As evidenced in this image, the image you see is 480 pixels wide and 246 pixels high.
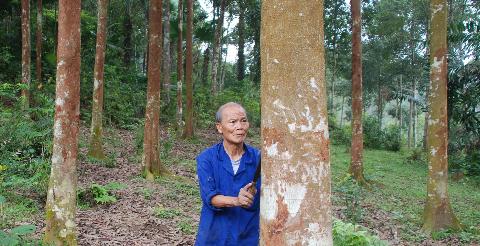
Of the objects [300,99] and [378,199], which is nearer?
[300,99]

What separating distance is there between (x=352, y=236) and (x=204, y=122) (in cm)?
1647

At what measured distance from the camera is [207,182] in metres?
2.61

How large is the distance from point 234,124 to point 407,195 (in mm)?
10310

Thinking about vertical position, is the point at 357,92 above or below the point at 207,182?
above

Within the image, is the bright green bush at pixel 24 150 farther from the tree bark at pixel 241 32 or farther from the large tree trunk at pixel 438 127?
the tree bark at pixel 241 32

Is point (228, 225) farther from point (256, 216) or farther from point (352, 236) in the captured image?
point (352, 236)

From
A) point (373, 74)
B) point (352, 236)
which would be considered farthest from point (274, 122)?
point (373, 74)

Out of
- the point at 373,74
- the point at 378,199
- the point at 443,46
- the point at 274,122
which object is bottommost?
the point at 378,199

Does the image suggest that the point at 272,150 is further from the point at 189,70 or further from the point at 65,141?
the point at 189,70

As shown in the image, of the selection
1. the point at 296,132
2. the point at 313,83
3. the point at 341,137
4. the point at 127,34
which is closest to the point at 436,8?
the point at 313,83

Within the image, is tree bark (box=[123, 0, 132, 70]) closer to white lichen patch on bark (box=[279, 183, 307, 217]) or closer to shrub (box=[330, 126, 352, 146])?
shrub (box=[330, 126, 352, 146])

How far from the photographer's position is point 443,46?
773cm

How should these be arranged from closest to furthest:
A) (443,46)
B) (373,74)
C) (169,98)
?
(443,46) < (169,98) < (373,74)

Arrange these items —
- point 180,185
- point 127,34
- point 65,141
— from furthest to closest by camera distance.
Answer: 1. point 127,34
2. point 180,185
3. point 65,141
